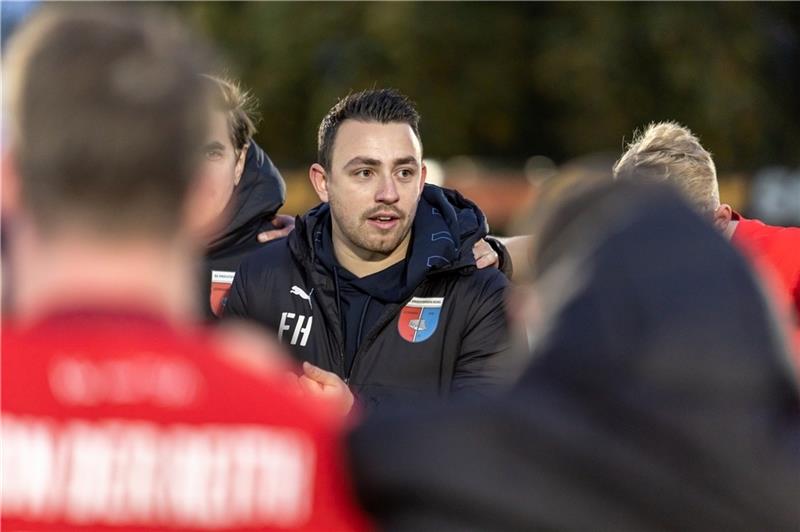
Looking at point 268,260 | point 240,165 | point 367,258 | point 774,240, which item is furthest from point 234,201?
point 774,240

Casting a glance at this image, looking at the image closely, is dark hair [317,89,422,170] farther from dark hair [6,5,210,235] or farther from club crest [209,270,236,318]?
dark hair [6,5,210,235]

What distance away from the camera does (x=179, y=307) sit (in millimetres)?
1703

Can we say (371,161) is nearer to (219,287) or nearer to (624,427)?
(219,287)

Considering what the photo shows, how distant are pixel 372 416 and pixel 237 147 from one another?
3653mm

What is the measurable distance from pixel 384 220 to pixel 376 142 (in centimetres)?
33

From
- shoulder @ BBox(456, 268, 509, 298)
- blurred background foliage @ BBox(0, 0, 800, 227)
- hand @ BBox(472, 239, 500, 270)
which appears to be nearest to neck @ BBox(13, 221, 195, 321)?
shoulder @ BBox(456, 268, 509, 298)

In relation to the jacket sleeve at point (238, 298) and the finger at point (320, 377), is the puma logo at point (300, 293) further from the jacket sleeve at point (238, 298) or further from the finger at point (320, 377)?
the finger at point (320, 377)

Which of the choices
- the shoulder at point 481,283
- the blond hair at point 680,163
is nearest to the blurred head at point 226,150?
the shoulder at point 481,283

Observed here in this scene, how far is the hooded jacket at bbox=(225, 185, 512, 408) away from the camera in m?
4.64

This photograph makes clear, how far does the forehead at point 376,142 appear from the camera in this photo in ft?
16.6

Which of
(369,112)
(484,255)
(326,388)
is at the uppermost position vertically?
(369,112)

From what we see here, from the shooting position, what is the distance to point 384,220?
4.93 meters

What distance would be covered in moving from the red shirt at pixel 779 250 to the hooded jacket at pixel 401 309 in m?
0.82

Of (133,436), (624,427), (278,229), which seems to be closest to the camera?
(133,436)
